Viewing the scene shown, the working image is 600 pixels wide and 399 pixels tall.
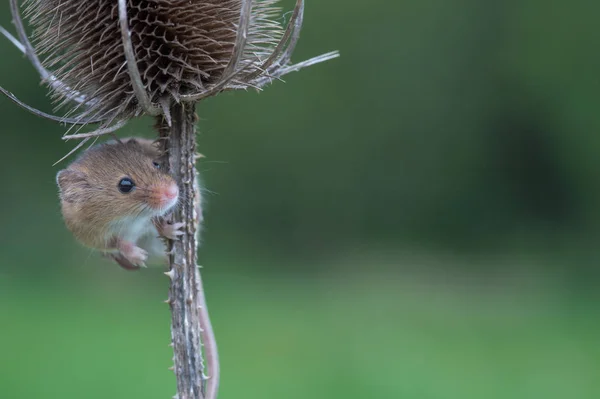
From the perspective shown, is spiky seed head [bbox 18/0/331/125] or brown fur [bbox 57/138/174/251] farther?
brown fur [bbox 57/138/174/251]

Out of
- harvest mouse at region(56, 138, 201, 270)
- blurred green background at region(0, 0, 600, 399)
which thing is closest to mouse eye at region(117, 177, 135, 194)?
harvest mouse at region(56, 138, 201, 270)

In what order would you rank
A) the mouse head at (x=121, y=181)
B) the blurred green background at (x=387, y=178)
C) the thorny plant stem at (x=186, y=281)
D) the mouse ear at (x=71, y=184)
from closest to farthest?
the thorny plant stem at (x=186, y=281)
the mouse head at (x=121, y=181)
the mouse ear at (x=71, y=184)
the blurred green background at (x=387, y=178)

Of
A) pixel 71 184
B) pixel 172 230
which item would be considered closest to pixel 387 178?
pixel 71 184

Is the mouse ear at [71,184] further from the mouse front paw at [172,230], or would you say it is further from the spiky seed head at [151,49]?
the mouse front paw at [172,230]

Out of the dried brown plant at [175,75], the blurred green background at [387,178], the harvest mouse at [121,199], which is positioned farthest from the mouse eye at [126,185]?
the blurred green background at [387,178]

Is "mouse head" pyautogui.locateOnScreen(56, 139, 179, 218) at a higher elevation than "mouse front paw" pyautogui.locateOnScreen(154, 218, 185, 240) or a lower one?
higher

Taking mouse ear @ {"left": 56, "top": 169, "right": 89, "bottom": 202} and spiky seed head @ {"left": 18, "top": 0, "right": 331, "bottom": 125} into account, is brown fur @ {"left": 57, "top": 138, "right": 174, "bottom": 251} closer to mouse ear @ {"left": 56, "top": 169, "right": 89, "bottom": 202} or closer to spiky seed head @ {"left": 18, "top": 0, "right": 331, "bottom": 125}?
mouse ear @ {"left": 56, "top": 169, "right": 89, "bottom": 202}
